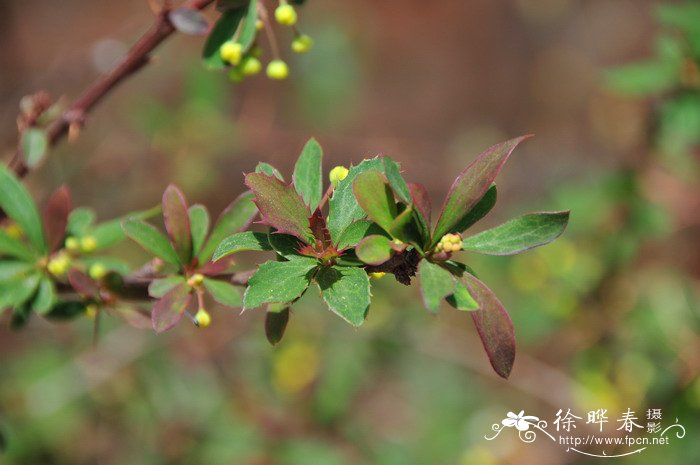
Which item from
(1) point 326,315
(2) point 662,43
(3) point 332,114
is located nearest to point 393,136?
(3) point 332,114

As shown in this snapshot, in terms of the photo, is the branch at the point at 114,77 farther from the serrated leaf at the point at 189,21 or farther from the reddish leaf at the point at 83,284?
the reddish leaf at the point at 83,284

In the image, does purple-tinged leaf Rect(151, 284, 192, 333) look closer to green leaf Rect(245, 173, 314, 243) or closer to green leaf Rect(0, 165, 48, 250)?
green leaf Rect(245, 173, 314, 243)

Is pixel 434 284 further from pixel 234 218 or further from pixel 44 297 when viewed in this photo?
pixel 44 297

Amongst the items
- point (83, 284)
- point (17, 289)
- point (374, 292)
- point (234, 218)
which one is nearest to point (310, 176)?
point (234, 218)

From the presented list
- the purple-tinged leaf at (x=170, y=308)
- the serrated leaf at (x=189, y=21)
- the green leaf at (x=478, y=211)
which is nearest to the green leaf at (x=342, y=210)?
the green leaf at (x=478, y=211)

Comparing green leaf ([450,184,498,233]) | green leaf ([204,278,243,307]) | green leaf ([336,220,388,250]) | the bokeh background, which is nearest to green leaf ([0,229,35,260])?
green leaf ([204,278,243,307])

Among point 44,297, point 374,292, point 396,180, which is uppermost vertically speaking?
point 396,180

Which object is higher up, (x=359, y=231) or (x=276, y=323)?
(x=359, y=231)
